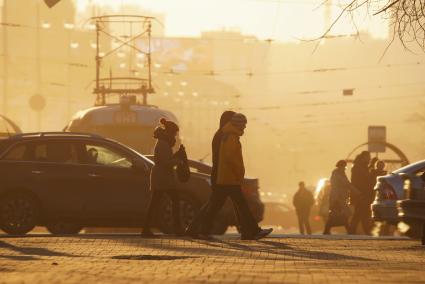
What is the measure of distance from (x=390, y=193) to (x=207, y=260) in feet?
20.5

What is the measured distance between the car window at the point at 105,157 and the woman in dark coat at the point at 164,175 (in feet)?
4.91

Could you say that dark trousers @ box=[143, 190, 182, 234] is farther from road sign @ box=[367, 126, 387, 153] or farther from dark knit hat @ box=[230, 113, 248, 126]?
road sign @ box=[367, 126, 387, 153]

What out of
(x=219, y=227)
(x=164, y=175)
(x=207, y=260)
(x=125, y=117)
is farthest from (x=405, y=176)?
(x=125, y=117)

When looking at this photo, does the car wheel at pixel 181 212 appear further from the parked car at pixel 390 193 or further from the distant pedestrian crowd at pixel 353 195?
the distant pedestrian crowd at pixel 353 195

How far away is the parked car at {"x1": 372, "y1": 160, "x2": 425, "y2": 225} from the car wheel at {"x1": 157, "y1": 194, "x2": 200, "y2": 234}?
268 cm

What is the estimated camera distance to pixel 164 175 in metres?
20.1

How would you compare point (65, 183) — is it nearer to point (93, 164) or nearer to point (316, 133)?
point (93, 164)

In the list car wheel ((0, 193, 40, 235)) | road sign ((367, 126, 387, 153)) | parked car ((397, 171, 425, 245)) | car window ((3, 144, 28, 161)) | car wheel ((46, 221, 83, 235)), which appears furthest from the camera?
road sign ((367, 126, 387, 153))

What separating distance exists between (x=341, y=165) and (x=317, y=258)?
10339 millimetres

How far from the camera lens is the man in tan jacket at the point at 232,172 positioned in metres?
18.9

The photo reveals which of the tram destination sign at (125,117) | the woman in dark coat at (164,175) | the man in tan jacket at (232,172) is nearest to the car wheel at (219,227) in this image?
the woman in dark coat at (164,175)

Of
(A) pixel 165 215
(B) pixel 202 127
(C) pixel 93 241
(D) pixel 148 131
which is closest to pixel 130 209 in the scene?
(A) pixel 165 215

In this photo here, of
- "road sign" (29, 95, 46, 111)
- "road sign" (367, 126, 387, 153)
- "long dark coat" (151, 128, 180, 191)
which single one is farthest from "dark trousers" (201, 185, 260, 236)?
"road sign" (29, 95, 46, 111)

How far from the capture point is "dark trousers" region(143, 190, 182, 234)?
65.6 ft
